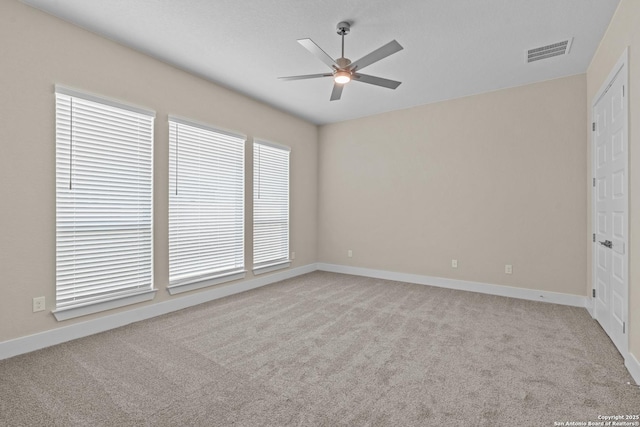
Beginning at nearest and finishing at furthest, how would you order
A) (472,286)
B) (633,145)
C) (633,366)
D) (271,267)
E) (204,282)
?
1. (633,366)
2. (633,145)
3. (204,282)
4. (472,286)
5. (271,267)

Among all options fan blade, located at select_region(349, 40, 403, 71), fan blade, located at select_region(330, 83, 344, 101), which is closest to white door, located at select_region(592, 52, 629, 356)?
fan blade, located at select_region(349, 40, 403, 71)

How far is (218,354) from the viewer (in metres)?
2.60

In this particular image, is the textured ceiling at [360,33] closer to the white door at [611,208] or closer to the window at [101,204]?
the white door at [611,208]

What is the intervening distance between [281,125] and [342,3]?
9.83 ft

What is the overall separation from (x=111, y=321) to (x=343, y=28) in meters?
3.81

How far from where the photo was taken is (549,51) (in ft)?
10.9

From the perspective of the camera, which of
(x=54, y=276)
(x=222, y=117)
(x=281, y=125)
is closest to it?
(x=54, y=276)

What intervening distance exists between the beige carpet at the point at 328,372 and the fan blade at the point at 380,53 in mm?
2639

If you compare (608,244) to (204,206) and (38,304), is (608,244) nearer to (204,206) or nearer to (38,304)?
Answer: (204,206)

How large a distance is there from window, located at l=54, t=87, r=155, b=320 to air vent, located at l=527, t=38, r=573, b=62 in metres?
4.48

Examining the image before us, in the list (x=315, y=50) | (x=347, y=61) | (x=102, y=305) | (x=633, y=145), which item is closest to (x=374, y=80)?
(x=347, y=61)

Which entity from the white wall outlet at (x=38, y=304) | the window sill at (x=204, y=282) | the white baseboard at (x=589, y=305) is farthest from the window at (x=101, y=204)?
the white baseboard at (x=589, y=305)

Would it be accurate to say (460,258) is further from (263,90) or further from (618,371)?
(263,90)

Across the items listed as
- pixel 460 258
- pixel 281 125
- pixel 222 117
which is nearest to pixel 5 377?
pixel 222 117
